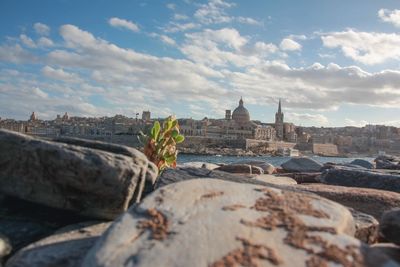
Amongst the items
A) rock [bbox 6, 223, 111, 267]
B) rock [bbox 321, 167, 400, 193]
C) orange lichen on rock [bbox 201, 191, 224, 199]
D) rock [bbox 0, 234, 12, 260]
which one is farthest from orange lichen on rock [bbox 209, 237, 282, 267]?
rock [bbox 321, 167, 400, 193]

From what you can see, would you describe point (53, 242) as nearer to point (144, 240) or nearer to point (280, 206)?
point (144, 240)

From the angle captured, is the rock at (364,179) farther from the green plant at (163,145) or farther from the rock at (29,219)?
the rock at (29,219)

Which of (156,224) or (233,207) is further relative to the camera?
(233,207)

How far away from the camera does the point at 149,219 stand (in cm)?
303

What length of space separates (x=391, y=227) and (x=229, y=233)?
4.96ft

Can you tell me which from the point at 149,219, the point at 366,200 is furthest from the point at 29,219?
the point at 366,200

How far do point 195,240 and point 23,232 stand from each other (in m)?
1.77

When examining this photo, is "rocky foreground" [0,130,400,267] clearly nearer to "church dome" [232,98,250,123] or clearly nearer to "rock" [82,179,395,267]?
"rock" [82,179,395,267]

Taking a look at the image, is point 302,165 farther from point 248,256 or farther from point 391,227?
point 248,256

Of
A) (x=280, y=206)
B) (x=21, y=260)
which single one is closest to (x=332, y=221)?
(x=280, y=206)

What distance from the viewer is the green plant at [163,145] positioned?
313 inches

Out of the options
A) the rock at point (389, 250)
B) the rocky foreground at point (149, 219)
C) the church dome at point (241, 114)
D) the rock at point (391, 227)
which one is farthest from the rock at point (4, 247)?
the church dome at point (241, 114)

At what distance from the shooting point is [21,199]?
4.22m

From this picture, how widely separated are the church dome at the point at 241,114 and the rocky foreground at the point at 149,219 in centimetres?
16165
